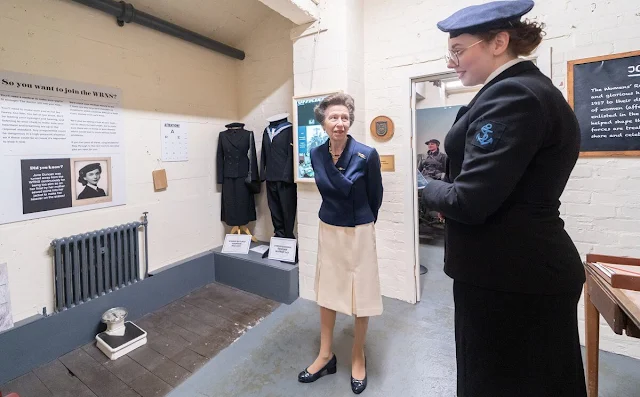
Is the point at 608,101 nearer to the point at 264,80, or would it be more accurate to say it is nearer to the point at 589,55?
the point at 589,55

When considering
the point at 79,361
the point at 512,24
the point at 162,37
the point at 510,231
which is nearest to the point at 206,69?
the point at 162,37

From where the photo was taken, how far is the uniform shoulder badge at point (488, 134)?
Result: 75cm

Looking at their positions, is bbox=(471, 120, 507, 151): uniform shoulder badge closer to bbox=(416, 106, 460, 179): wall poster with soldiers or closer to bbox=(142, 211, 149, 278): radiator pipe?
bbox=(142, 211, 149, 278): radiator pipe

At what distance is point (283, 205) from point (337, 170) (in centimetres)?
Result: 141

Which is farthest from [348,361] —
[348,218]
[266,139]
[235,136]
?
[235,136]

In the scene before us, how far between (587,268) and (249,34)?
339 cm

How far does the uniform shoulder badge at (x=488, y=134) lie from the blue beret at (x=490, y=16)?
0.27 metres

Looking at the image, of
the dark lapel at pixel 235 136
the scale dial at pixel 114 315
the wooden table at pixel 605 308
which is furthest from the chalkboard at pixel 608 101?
the scale dial at pixel 114 315

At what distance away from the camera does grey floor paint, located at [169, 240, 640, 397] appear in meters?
1.70

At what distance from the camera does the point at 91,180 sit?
2309 mm

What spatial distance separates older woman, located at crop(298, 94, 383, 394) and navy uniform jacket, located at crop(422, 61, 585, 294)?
0.82 meters

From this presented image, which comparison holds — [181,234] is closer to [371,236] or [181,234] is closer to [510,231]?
[371,236]

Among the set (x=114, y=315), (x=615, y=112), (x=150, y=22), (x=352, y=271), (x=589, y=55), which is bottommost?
(x=114, y=315)

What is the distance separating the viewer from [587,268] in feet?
4.13
